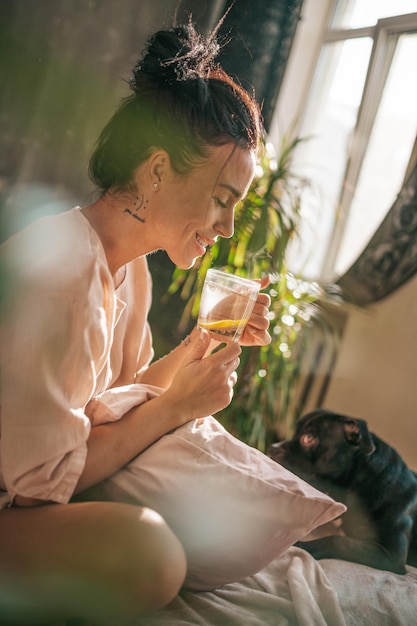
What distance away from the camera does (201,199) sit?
1.11 metres

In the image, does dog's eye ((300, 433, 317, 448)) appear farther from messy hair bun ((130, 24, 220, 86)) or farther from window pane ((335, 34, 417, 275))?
window pane ((335, 34, 417, 275))

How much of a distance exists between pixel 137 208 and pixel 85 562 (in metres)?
0.60

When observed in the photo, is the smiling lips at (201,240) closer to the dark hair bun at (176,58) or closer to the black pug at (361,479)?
the dark hair bun at (176,58)

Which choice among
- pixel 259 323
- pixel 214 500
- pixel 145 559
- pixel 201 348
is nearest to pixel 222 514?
pixel 214 500

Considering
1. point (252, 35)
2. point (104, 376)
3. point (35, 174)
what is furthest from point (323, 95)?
point (104, 376)

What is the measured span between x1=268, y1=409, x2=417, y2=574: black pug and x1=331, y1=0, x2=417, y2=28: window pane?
6.92 feet

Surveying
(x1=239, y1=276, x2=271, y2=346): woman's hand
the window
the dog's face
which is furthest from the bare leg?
the window

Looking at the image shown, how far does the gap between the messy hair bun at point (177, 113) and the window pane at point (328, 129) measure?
7.20ft

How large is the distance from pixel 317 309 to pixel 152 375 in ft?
5.73

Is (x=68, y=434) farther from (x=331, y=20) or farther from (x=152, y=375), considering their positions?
(x=331, y=20)

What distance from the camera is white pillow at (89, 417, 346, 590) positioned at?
3.25ft

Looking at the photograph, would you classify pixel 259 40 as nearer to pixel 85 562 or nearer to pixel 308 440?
pixel 308 440

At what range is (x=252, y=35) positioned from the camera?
1.55 metres

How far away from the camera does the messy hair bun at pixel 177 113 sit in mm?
1084
